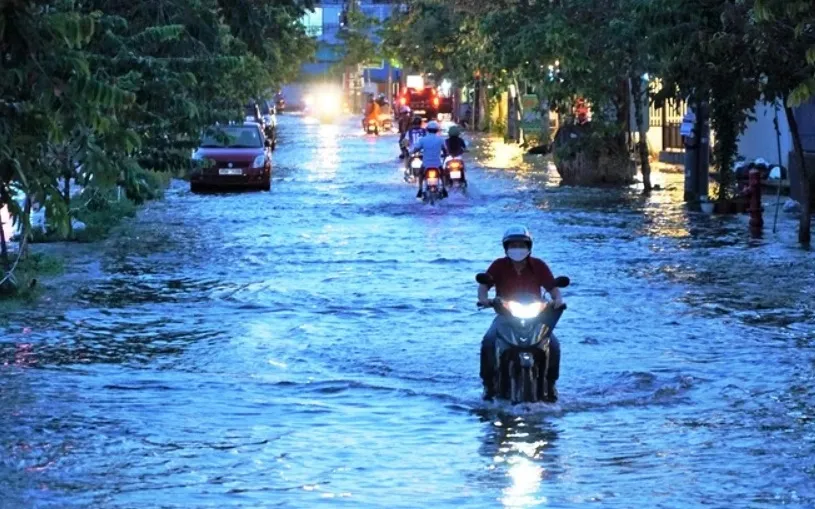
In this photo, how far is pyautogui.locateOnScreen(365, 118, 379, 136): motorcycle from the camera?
2977 inches

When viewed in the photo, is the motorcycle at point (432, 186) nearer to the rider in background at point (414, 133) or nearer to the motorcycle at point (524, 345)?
the rider in background at point (414, 133)

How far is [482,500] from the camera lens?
834cm

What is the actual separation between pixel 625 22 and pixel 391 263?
923cm

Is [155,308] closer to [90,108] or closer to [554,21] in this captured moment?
[90,108]

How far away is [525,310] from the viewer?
35.4ft

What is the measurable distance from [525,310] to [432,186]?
A: 19851mm

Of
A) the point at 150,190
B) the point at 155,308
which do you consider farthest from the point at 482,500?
the point at 150,190

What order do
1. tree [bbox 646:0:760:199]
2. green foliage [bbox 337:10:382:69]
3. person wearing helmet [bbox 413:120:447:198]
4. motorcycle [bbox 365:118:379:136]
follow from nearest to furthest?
tree [bbox 646:0:760:199] → person wearing helmet [bbox 413:120:447:198] → motorcycle [bbox 365:118:379:136] → green foliage [bbox 337:10:382:69]

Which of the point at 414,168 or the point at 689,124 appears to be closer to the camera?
the point at 689,124

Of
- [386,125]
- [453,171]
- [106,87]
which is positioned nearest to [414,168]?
[453,171]

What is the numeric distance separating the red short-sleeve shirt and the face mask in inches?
2.8

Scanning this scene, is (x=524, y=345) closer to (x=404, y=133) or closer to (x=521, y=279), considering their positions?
(x=521, y=279)

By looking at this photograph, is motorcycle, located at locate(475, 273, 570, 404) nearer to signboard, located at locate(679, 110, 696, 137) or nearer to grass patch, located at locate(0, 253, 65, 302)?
grass patch, located at locate(0, 253, 65, 302)

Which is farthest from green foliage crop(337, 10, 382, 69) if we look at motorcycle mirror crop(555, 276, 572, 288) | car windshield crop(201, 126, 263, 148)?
motorcycle mirror crop(555, 276, 572, 288)
